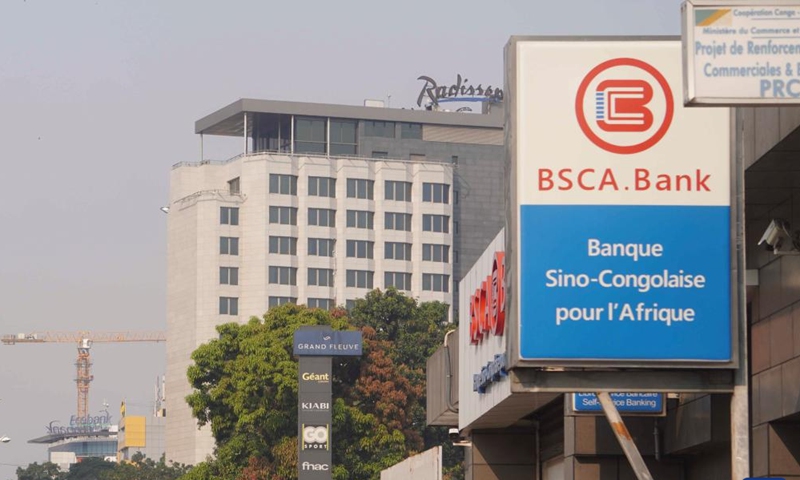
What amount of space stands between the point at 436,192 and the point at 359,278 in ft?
36.7

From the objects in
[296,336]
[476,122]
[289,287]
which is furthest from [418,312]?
[476,122]

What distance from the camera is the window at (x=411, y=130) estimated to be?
569 feet

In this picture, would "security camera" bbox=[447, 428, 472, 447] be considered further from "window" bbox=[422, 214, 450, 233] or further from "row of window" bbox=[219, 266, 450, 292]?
"window" bbox=[422, 214, 450, 233]

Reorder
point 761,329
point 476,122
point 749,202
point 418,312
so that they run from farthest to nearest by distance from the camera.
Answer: point 476,122 < point 418,312 < point 761,329 < point 749,202

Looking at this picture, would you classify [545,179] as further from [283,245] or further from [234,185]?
[234,185]

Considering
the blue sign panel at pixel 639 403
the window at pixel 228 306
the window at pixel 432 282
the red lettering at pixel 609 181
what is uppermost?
the window at pixel 432 282

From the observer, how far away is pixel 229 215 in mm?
164250

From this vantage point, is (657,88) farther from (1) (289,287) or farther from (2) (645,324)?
(1) (289,287)

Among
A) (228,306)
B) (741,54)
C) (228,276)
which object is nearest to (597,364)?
(741,54)

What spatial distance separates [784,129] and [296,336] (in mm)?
71251

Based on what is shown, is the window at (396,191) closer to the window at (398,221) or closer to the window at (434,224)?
the window at (398,221)

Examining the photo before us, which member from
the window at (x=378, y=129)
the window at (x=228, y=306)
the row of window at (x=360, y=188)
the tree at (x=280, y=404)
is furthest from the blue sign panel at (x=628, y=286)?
the window at (x=378, y=129)

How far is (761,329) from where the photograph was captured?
68.9ft

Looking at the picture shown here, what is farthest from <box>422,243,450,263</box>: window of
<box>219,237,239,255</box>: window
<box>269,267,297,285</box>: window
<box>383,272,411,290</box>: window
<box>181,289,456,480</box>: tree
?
<box>181,289,456,480</box>: tree
